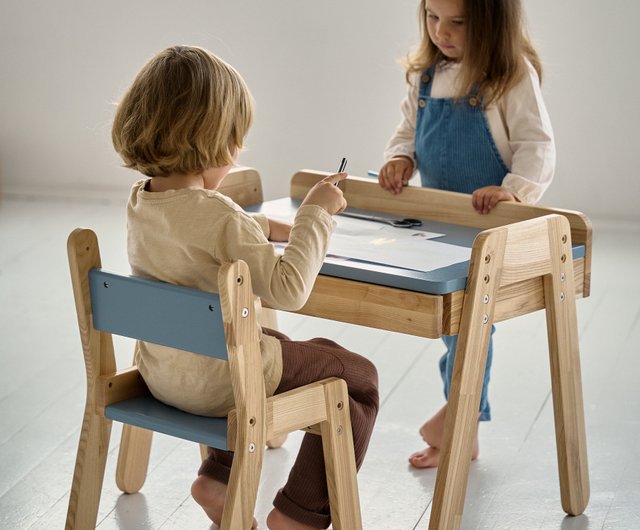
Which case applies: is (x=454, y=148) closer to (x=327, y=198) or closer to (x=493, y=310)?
(x=493, y=310)

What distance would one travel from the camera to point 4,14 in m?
4.99

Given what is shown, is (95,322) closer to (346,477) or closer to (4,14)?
(346,477)

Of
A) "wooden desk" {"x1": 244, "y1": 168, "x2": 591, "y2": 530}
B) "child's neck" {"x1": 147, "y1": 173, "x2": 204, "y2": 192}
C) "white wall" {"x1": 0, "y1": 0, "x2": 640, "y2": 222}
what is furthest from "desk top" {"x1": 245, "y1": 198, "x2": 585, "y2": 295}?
"white wall" {"x1": 0, "y1": 0, "x2": 640, "y2": 222}

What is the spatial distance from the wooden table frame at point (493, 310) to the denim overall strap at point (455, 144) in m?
0.24

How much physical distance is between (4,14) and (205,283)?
375 cm

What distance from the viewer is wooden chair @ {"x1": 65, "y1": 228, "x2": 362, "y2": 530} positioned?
5.05ft

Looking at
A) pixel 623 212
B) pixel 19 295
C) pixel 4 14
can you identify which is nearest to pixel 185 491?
pixel 19 295

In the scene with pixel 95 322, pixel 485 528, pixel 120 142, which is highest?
pixel 120 142

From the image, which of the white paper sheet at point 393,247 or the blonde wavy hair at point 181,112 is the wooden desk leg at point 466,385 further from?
the blonde wavy hair at point 181,112

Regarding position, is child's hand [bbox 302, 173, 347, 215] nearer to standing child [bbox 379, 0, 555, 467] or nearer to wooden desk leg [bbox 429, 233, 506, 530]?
wooden desk leg [bbox 429, 233, 506, 530]

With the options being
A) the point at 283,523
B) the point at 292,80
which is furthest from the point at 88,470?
the point at 292,80

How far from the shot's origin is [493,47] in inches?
90.9

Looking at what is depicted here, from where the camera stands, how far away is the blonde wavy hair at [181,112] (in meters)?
1.64

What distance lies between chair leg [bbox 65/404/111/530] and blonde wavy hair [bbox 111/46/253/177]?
44 centimetres
